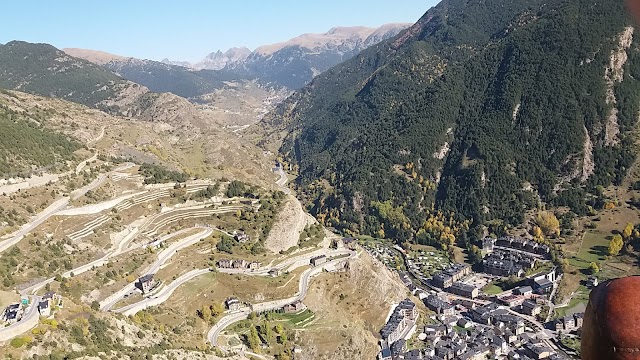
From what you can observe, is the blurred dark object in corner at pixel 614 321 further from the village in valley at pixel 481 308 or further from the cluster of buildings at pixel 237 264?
the cluster of buildings at pixel 237 264

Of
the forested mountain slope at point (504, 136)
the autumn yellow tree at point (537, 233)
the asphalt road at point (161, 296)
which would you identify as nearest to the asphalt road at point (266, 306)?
the asphalt road at point (161, 296)

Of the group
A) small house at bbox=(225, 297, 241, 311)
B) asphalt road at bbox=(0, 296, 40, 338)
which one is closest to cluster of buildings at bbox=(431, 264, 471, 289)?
small house at bbox=(225, 297, 241, 311)

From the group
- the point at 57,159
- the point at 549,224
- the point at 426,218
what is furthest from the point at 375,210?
the point at 57,159

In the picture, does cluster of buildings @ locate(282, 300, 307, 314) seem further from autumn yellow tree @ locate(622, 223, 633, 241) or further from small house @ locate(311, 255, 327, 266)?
autumn yellow tree @ locate(622, 223, 633, 241)

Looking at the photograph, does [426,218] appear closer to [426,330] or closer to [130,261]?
[426,330]

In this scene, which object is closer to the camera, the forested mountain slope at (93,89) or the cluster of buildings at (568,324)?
the cluster of buildings at (568,324)

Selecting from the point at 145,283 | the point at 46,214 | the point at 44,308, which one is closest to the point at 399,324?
the point at 145,283

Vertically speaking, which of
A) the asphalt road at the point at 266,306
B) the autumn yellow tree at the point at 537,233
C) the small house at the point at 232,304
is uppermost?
the small house at the point at 232,304
